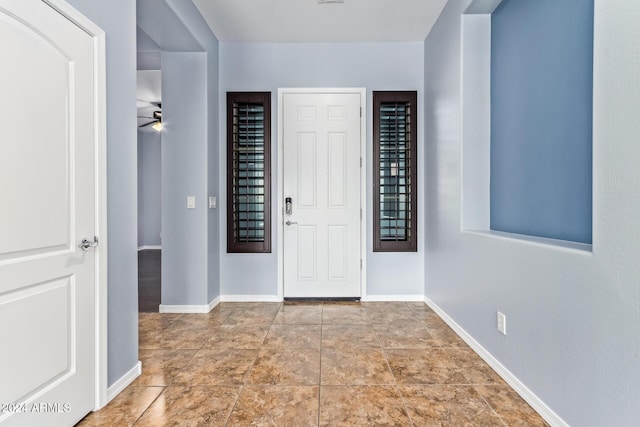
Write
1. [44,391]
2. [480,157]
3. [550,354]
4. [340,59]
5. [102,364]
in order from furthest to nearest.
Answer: [340,59] → [480,157] → [102,364] → [550,354] → [44,391]

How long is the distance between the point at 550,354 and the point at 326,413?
1.11 m

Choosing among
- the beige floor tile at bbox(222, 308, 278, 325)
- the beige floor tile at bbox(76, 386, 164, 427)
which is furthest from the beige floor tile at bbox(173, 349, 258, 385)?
the beige floor tile at bbox(222, 308, 278, 325)

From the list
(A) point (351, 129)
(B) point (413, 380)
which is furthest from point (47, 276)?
(A) point (351, 129)

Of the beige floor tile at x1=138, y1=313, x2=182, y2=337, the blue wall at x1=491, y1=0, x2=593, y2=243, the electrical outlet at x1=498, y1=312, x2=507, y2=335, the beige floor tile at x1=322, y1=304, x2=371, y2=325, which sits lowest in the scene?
the beige floor tile at x1=138, y1=313, x2=182, y2=337

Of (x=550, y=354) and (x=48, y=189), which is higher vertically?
(x=48, y=189)

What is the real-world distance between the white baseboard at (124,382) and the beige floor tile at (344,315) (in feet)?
4.83

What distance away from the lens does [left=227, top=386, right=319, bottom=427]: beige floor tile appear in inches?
64.6

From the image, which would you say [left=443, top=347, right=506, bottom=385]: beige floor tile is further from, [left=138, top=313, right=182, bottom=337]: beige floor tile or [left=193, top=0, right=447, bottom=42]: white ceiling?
[left=193, top=0, right=447, bottom=42]: white ceiling

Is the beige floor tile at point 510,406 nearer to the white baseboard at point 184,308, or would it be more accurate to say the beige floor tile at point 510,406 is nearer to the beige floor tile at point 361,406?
the beige floor tile at point 361,406

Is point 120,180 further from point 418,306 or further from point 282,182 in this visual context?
point 418,306

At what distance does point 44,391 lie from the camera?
1442 mm

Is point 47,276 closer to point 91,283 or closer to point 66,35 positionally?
point 91,283

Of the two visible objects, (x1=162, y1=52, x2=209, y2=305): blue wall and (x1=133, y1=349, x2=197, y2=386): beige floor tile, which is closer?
(x1=133, y1=349, x2=197, y2=386): beige floor tile

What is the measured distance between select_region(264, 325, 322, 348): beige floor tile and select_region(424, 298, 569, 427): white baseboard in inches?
43.1
